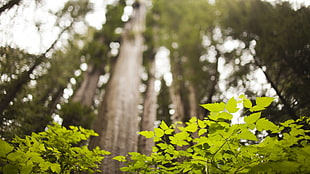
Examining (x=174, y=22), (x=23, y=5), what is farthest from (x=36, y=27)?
(x=174, y=22)

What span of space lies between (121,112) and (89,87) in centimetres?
248

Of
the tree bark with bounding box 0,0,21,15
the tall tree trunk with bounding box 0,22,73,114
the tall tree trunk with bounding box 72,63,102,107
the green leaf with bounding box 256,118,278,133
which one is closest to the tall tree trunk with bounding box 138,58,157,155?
the tall tree trunk with bounding box 72,63,102,107

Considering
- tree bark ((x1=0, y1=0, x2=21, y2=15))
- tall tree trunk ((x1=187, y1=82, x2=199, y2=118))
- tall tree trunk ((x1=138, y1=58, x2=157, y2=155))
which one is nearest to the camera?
tree bark ((x1=0, y1=0, x2=21, y2=15))

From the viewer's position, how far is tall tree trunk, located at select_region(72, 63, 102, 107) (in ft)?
17.0

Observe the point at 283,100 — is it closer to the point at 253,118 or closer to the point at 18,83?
the point at 253,118

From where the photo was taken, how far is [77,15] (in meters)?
5.01

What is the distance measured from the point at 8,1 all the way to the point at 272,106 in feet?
13.2

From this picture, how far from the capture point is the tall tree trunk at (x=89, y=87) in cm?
519

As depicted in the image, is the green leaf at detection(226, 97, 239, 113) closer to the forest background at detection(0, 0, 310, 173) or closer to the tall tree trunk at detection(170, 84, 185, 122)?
the forest background at detection(0, 0, 310, 173)

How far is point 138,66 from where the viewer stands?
514 centimetres

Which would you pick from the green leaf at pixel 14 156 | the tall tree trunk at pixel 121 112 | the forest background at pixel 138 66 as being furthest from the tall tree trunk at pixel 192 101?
the green leaf at pixel 14 156

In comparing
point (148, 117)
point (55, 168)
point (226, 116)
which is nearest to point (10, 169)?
point (55, 168)

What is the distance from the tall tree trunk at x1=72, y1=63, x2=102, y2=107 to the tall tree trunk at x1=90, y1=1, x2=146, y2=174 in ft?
4.21

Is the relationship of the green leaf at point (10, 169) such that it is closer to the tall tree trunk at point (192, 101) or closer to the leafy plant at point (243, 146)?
the leafy plant at point (243, 146)
